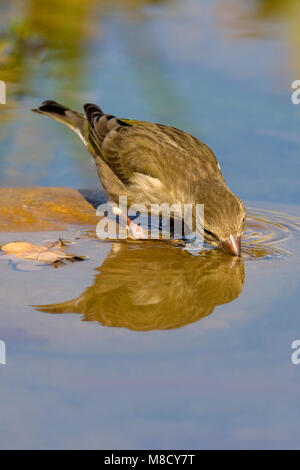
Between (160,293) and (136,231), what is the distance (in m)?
1.44

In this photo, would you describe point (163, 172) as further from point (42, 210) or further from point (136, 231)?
point (42, 210)

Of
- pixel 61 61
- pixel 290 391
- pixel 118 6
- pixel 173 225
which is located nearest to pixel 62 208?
pixel 173 225

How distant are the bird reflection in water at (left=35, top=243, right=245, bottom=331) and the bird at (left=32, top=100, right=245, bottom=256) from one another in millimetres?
278

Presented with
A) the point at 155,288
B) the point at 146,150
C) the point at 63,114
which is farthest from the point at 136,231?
the point at 63,114

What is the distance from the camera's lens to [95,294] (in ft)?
14.8

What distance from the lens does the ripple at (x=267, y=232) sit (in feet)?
17.8

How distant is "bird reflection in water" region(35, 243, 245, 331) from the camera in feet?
13.7

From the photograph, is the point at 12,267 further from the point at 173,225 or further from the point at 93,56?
the point at 93,56

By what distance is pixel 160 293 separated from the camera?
459 centimetres

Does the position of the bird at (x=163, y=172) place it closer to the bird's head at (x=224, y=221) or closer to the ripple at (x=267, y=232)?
the bird's head at (x=224, y=221)

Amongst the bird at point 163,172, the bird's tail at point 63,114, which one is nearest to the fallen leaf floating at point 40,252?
the bird at point 163,172

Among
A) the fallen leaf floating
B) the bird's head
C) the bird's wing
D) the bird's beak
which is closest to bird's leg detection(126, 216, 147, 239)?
the bird's wing

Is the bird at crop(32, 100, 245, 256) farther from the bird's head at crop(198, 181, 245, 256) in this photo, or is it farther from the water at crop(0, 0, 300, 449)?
the water at crop(0, 0, 300, 449)

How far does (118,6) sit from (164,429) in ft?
39.6
